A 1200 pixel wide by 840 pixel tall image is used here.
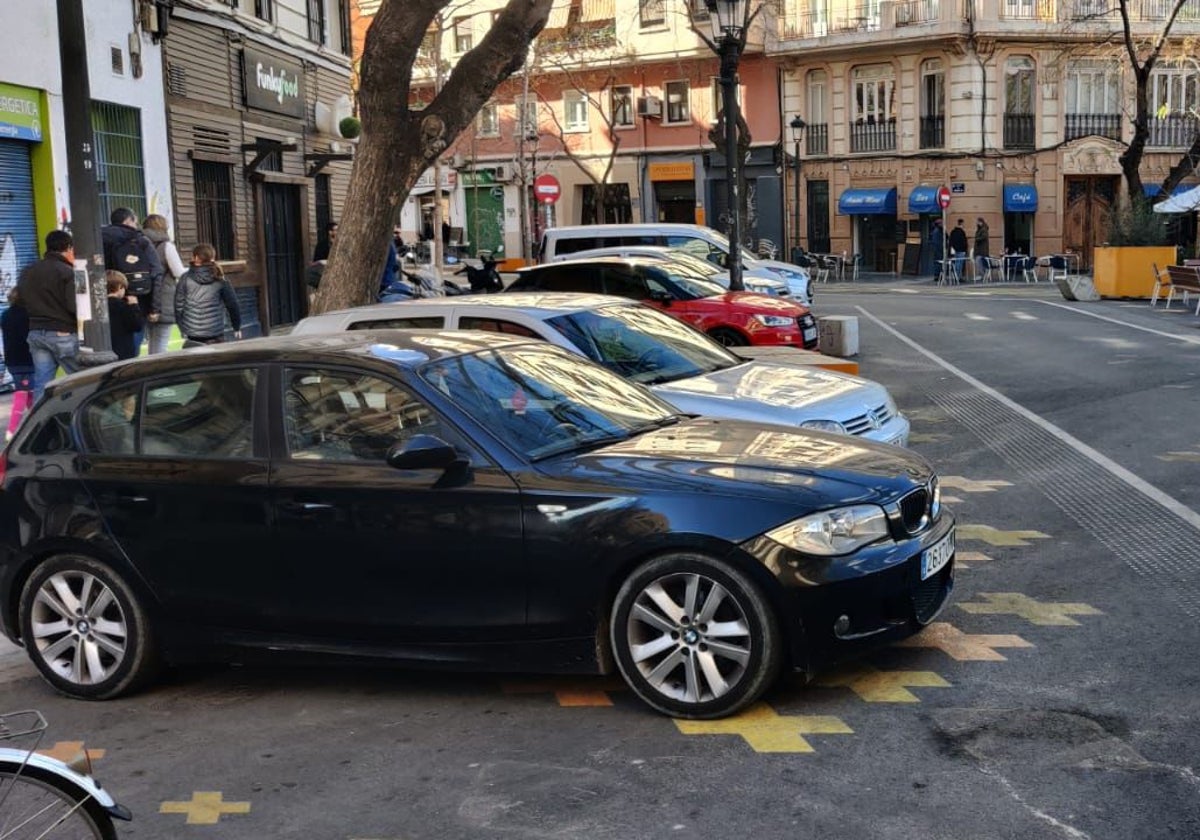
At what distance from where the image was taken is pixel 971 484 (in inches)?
403

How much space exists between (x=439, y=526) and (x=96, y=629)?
5.67ft

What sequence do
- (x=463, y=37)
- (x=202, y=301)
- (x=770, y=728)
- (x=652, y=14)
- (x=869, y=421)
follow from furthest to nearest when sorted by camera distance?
(x=463, y=37)
(x=652, y=14)
(x=202, y=301)
(x=869, y=421)
(x=770, y=728)

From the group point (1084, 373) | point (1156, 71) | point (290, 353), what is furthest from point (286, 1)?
point (1156, 71)

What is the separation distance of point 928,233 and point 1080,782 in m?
41.2

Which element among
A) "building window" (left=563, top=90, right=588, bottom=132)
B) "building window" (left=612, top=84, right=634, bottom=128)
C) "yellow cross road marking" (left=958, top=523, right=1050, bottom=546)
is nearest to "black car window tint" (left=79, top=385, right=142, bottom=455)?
"yellow cross road marking" (left=958, top=523, right=1050, bottom=546)

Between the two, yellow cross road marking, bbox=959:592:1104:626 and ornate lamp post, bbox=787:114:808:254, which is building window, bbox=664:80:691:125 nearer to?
ornate lamp post, bbox=787:114:808:254

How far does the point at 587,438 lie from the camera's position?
6129mm

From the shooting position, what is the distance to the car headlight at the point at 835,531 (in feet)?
17.7

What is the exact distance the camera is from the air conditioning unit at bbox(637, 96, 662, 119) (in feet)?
163

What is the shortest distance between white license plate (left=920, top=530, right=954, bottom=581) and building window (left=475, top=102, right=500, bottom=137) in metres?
49.8

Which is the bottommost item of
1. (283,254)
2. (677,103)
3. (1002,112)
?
(283,254)

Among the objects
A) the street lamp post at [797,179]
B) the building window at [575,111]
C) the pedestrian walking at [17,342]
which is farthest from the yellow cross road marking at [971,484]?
the building window at [575,111]

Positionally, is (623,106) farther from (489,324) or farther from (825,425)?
(825,425)

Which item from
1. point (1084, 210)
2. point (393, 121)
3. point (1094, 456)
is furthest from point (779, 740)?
point (1084, 210)
